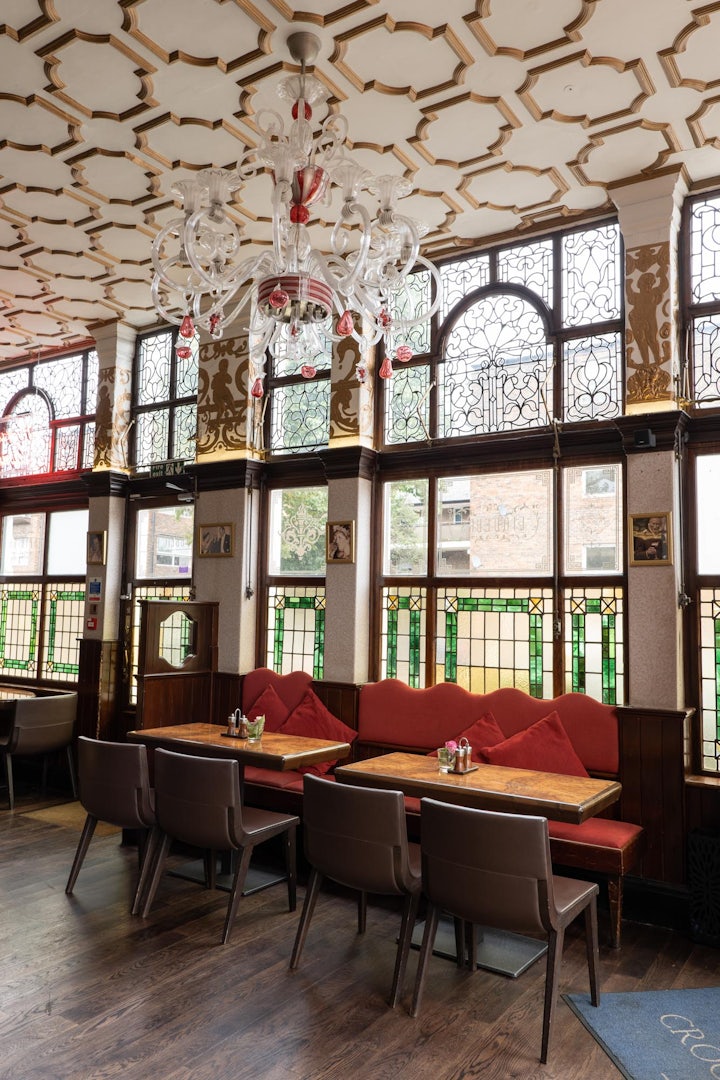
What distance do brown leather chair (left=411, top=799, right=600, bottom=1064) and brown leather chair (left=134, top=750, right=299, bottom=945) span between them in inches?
44.7

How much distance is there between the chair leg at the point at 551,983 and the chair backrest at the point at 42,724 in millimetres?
5305

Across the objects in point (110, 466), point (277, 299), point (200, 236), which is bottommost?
point (277, 299)

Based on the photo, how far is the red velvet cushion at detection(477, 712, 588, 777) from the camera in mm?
4867

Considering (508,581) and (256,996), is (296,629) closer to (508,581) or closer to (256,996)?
(508,581)

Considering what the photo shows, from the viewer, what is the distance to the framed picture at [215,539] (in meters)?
6.93

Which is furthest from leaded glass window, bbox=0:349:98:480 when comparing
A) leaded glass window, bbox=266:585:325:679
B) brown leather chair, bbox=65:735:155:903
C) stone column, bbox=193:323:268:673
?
brown leather chair, bbox=65:735:155:903

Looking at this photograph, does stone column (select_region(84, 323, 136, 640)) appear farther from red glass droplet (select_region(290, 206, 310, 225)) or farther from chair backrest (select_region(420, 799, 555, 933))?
chair backrest (select_region(420, 799, 555, 933))

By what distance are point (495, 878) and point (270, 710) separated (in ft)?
10.8

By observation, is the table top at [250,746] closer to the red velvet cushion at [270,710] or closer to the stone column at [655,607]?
the red velvet cushion at [270,710]

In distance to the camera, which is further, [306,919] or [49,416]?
[49,416]

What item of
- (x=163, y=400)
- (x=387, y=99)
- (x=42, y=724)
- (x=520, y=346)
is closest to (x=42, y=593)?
(x=42, y=724)

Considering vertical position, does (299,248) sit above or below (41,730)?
above

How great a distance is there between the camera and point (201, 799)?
420 cm

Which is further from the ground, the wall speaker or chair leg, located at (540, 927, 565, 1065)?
the wall speaker
